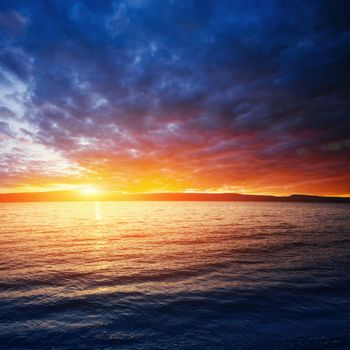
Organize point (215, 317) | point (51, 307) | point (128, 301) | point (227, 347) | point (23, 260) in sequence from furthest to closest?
point (23, 260) < point (128, 301) < point (51, 307) < point (215, 317) < point (227, 347)

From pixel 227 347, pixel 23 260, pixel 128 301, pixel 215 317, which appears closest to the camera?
pixel 227 347

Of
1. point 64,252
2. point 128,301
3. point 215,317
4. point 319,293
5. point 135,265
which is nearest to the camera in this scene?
point 215,317

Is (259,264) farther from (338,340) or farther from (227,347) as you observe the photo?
(227,347)

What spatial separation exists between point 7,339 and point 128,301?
4.81 metres

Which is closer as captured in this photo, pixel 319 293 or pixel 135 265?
pixel 319 293

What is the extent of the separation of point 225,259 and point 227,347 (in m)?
12.9

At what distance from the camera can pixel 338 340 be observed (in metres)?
7.50

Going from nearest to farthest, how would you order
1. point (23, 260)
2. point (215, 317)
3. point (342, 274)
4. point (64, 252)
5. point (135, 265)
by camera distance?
1. point (215, 317)
2. point (342, 274)
3. point (135, 265)
4. point (23, 260)
5. point (64, 252)

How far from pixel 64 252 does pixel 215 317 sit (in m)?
18.0

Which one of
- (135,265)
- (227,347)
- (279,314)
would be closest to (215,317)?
(227,347)

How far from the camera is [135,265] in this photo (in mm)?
17562

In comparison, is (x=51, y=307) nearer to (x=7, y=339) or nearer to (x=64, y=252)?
(x=7, y=339)

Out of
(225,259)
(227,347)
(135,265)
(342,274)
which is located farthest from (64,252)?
(342,274)

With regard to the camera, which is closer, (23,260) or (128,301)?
(128,301)
